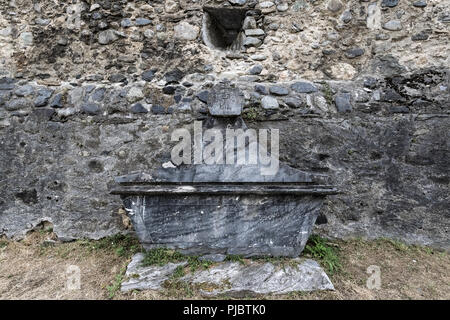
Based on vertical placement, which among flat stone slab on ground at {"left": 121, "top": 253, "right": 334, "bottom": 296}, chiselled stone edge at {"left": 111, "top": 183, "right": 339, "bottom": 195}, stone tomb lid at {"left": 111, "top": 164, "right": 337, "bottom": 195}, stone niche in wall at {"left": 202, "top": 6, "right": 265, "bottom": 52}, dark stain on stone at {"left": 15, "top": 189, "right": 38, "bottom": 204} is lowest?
flat stone slab on ground at {"left": 121, "top": 253, "right": 334, "bottom": 296}

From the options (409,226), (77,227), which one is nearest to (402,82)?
(409,226)

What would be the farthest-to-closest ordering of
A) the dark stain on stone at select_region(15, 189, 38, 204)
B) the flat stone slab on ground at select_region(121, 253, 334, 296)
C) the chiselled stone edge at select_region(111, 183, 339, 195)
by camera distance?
the dark stain on stone at select_region(15, 189, 38, 204) < the chiselled stone edge at select_region(111, 183, 339, 195) < the flat stone slab on ground at select_region(121, 253, 334, 296)

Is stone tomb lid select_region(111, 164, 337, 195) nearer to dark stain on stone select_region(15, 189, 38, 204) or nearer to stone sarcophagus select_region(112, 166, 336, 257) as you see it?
stone sarcophagus select_region(112, 166, 336, 257)

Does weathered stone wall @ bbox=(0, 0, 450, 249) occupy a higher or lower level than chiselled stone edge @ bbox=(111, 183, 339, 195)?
higher

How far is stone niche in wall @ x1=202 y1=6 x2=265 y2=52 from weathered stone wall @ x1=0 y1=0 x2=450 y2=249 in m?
0.03

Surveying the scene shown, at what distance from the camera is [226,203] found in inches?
88.0

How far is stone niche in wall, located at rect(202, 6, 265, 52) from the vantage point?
10.0ft

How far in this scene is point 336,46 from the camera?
9.93 feet

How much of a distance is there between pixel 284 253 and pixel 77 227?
2.17 metres

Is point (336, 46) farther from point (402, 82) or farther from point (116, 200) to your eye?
point (116, 200)

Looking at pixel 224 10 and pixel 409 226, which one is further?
pixel 224 10

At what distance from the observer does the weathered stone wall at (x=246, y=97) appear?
2.87 meters

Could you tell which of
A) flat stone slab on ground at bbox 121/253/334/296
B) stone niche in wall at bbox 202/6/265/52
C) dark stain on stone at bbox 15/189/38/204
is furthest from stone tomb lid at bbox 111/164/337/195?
stone niche in wall at bbox 202/6/265/52

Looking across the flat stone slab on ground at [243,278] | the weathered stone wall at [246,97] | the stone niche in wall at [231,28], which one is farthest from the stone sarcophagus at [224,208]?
the stone niche in wall at [231,28]
